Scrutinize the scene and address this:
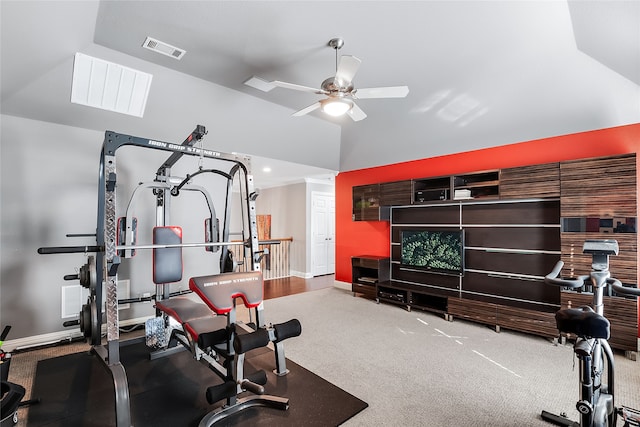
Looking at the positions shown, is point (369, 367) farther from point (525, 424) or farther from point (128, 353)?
point (128, 353)

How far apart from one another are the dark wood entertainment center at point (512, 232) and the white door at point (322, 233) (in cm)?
212

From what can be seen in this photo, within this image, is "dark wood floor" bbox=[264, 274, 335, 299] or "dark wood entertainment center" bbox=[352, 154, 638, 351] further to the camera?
"dark wood floor" bbox=[264, 274, 335, 299]

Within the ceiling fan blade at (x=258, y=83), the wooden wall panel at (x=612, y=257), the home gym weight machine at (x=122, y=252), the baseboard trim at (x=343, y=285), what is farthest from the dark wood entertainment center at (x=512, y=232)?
the ceiling fan blade at (x=258, y=83)

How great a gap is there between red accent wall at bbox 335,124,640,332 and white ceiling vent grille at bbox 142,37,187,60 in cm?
370

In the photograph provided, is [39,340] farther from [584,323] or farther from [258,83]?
[584,323]

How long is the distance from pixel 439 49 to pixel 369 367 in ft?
10.3

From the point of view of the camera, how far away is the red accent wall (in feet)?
10.8

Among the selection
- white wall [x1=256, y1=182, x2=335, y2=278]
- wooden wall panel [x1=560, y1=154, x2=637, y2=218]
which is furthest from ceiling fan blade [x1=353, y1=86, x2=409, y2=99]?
white wall [x1=256, y1=182, x2=335, y2=278]

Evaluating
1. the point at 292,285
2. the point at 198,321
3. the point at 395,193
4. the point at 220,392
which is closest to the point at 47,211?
the point at 198,321

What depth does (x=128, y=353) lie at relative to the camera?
3.05 meters

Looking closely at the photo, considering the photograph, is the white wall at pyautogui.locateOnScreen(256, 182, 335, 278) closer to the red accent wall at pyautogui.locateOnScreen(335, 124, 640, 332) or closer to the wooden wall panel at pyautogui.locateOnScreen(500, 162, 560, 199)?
the red accent wall at pyautogui.locateOnScreen(335, 124, 640, 332)

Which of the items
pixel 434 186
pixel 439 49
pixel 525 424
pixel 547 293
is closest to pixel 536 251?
pixel 547 293

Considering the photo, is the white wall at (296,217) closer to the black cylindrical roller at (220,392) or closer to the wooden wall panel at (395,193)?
the wooden wall panel at (395,193)

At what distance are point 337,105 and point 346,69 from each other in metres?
0.42
